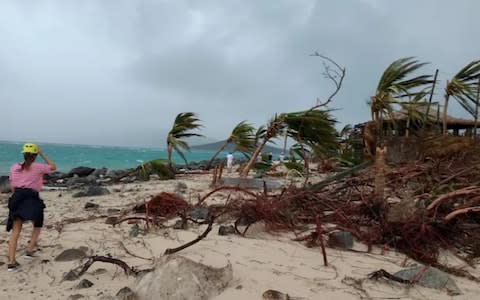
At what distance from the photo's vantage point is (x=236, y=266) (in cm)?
295

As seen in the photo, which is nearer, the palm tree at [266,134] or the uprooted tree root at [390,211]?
the uprooted tree root at [390,211]

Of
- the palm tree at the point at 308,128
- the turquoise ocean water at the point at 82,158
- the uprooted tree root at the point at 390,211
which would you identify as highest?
the palm tree at the point at 308,128

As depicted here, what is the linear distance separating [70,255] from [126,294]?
122cm

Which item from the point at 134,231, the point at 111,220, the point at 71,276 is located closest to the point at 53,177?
the point at 111,220

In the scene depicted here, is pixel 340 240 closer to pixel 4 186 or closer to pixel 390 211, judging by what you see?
pixel 390 211

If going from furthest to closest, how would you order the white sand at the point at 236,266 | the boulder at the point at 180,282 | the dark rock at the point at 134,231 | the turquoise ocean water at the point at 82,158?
the turquoise ocean water at the point at 82,158, the dark rock at the point at 134,231, the white sand at the point at 236,266, the boulder at the point at 180,282

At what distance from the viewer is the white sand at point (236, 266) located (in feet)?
8.47

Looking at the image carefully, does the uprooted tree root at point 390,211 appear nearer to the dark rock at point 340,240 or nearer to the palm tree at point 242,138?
the dark rock at point 340,240

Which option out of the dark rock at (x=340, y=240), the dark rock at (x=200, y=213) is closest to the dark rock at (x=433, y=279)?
the dark rock at (x=340, y=240)

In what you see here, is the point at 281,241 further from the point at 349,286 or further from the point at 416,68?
the point at 416,68

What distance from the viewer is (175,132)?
10.9 m

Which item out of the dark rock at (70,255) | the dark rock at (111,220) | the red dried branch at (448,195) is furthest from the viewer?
the dark rock at (111,220)

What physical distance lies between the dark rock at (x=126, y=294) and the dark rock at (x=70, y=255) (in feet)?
3.63

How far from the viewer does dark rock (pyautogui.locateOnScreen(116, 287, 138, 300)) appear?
7.88ft
